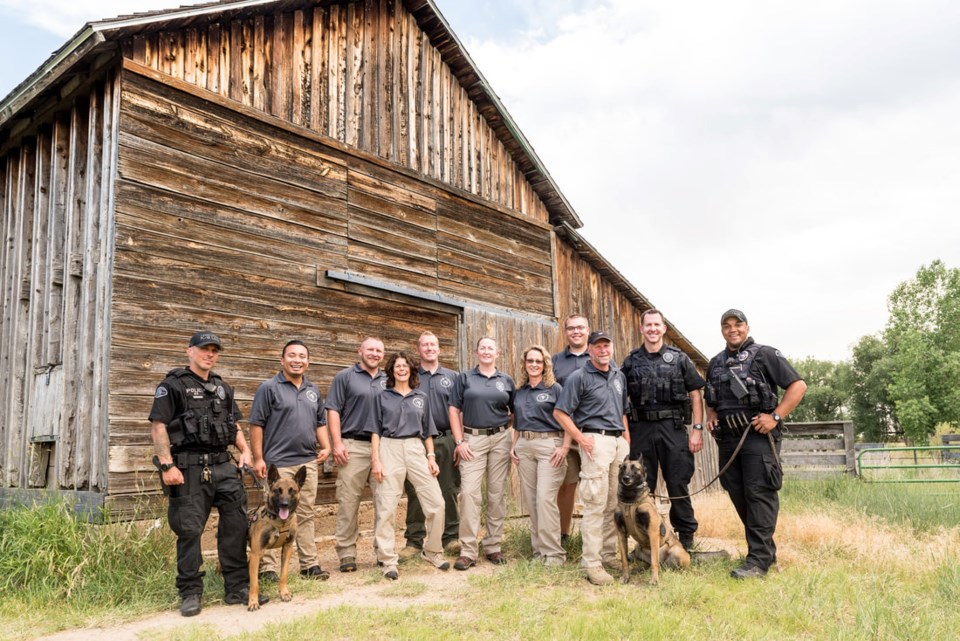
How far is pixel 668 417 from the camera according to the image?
6301 millimetres

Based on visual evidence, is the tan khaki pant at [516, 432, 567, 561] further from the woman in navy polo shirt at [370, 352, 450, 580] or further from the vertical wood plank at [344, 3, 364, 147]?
the vertical wood plank at [344, 3, 364, 147]

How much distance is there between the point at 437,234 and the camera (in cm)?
999

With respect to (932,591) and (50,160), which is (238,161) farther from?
(932,591)

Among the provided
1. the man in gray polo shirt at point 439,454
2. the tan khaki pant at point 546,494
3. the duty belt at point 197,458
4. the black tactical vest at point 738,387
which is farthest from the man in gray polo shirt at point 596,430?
the duty belt at point 197,458

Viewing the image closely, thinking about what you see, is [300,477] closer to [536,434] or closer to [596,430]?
[536,434]

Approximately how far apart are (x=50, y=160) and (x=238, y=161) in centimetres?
232

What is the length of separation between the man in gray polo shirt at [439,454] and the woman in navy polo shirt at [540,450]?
76 centimetres

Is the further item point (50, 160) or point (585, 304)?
point (585, 304)

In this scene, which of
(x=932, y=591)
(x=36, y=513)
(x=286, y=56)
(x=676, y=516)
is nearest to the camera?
(x=932, y=591)

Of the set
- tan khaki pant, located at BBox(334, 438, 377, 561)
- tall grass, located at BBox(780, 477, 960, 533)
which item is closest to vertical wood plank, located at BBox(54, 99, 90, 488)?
tan khaki pant, located at BBox(334, 438, 377, 561)

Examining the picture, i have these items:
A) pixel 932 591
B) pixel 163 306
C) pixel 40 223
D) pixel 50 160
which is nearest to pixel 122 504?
pixel 163 306

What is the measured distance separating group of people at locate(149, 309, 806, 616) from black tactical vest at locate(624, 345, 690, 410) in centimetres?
1

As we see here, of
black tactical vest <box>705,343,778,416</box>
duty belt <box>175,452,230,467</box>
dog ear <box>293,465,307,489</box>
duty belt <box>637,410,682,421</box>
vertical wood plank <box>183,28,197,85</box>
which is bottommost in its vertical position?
dog ear <box>293,465,307,489</box>

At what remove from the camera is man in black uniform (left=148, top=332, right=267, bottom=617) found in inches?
195
